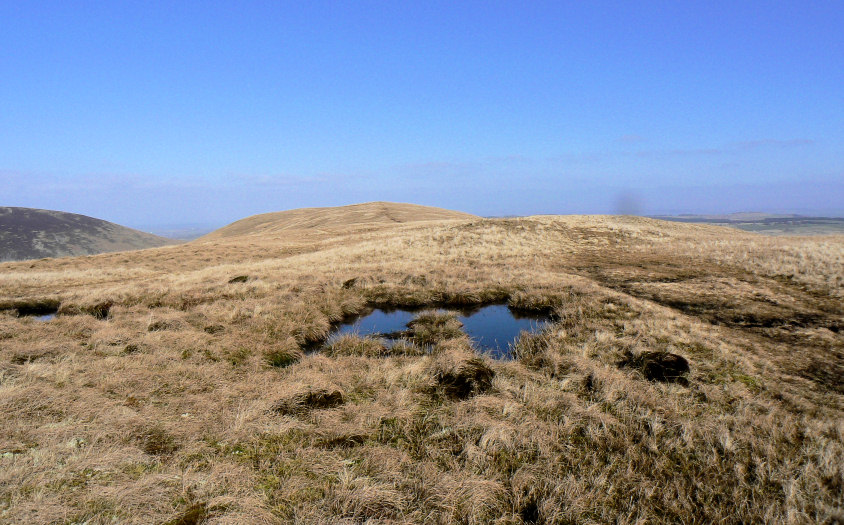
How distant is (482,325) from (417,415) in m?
7.53

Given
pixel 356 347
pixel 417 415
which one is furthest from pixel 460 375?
pixel 356 347

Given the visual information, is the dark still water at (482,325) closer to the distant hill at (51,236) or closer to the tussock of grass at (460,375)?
the tussock of grass at (460,375)

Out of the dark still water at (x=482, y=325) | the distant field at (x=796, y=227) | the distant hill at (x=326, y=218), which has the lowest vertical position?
the dark still water at (x=482, y=325)

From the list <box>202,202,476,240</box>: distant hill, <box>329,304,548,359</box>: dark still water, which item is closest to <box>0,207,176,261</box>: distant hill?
<box>202,202,476,240</box>: distant hill

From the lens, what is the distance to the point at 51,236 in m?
168

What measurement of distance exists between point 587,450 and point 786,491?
2684mm

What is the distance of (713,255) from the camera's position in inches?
1030

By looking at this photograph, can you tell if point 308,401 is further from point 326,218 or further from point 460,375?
point 326,218

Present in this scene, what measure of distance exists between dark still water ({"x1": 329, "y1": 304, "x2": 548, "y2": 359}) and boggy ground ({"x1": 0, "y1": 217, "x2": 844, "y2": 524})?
76cm

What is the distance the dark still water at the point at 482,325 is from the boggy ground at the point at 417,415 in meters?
0.76

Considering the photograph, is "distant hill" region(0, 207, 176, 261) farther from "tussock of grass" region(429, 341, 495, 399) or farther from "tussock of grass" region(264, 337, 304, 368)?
"tussock of grass" region(429, 341, 495, 399)

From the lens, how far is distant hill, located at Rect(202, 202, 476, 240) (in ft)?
236

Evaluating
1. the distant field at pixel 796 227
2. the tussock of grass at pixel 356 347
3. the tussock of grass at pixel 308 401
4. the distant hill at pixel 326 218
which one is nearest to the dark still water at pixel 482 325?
the tussock of grass at pixel 356 347

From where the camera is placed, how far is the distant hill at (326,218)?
71875 mm
